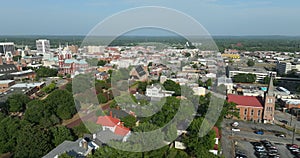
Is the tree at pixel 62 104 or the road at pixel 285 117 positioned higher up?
the tree at pixel 62 104

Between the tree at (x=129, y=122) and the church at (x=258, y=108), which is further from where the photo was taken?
the church at (x=258, y=108)

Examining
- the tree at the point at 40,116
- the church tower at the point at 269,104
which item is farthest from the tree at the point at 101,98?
the church tower at the point at 269,104

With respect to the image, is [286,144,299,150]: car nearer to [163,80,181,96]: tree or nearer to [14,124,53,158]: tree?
[163,80,181,96]: tree

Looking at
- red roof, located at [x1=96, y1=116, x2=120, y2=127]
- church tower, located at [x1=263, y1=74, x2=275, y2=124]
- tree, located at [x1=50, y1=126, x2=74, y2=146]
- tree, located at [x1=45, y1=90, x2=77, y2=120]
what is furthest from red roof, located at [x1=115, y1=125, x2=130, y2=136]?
church tower, located at [x1=263, y1=74, x2=275, y2=124]

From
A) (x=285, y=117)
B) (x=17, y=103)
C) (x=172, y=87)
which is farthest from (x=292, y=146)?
(x=17, y=103)

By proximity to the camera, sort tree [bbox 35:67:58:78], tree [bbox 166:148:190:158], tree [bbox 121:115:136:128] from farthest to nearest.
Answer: tree [bbox 35:67:58:78], tree [bbox 121:115:136:128], tree [bbox 166:148:190:158]

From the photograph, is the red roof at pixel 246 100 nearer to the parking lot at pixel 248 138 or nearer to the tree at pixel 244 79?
the parking lot at pixel 248 138

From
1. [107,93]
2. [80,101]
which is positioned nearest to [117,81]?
[107,93]
